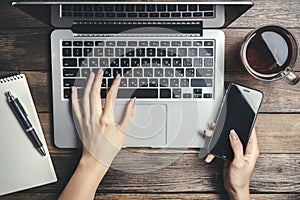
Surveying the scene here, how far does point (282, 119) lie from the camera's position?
1018 mm

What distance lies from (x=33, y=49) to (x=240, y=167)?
17.7 inches

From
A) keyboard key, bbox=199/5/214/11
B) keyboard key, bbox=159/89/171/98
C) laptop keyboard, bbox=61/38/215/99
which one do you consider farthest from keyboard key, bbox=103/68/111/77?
keyboard key, bbox=199/5/214/11

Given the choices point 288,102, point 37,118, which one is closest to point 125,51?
point 37,118

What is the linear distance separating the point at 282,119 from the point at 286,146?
5 cm

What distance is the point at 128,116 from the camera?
0.98 meters

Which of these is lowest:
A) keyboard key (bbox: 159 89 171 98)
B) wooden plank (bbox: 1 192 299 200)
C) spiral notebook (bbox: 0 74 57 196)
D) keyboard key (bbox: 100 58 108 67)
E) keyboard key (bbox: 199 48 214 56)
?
wooden plank (bbox: 1 192 299 200)

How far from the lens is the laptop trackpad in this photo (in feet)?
3.22

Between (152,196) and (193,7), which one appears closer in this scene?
(193,7)

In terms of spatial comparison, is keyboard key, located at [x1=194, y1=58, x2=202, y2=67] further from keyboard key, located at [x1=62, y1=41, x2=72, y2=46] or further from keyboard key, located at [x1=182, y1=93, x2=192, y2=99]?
keyboard key, located at [x1=62, y1=41, x2=72, y2=46]

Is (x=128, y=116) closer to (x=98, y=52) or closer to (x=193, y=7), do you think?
(x=98, y=52)

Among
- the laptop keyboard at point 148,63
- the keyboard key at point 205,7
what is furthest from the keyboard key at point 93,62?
the keyboard key at point 205,7

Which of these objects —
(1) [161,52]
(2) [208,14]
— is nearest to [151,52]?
(1) [161,52]

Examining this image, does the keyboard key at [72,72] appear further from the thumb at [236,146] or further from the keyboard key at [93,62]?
the thumb at [236,146]

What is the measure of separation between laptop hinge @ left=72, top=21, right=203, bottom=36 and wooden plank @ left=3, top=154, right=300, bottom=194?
0.24m
